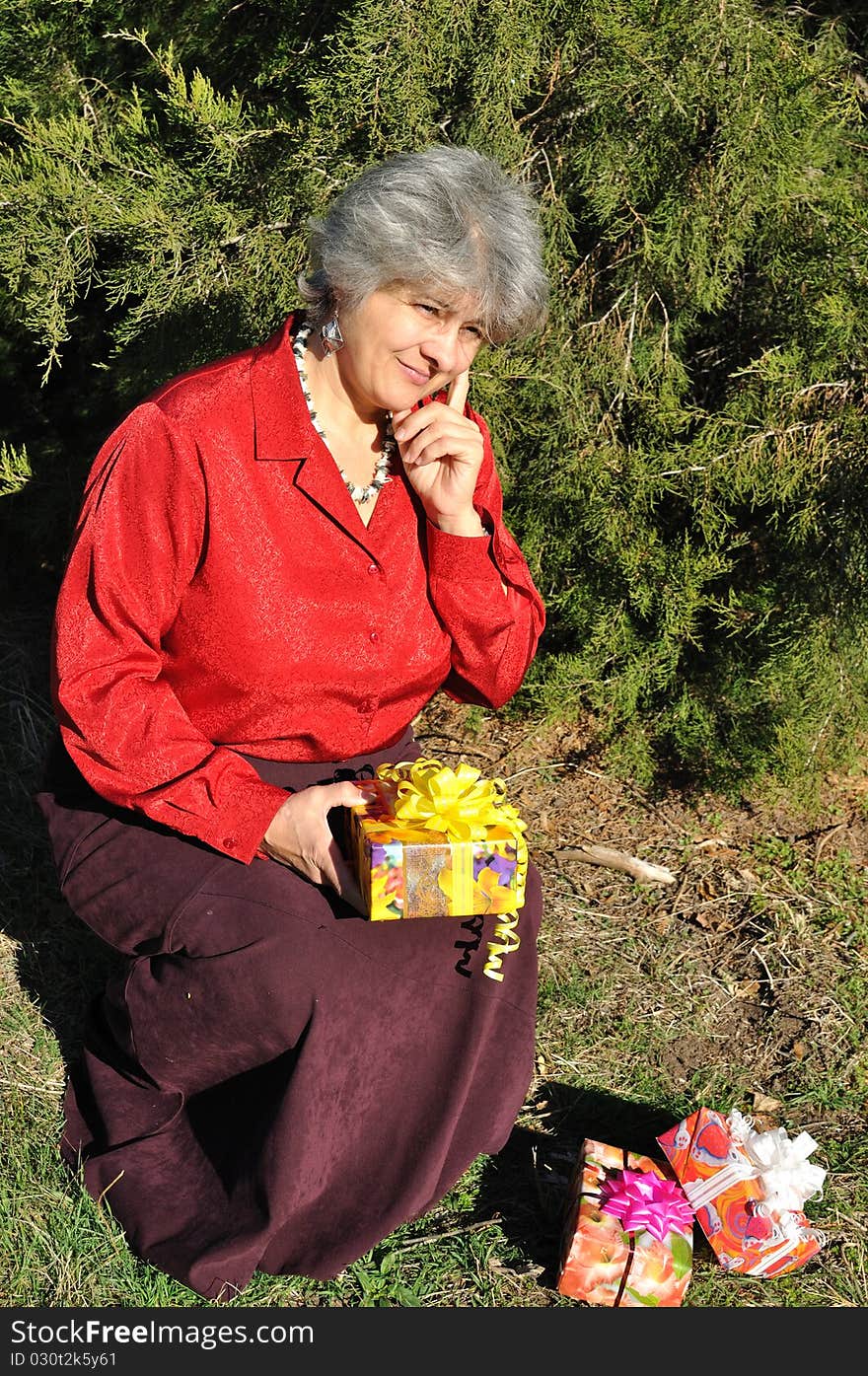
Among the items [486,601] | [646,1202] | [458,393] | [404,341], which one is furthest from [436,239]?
[646,1202]

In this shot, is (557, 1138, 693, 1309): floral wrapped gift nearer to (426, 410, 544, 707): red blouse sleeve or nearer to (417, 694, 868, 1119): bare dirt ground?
(417, 694, 868, 1119): bare dirt ground

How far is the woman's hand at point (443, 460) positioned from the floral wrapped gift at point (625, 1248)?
1.29m

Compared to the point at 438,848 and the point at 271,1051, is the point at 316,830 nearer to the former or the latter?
the point at 438,848

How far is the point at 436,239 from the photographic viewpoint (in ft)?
7.30

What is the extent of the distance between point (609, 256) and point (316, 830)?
2.23 metres

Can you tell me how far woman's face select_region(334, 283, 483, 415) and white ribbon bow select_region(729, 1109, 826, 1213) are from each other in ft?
5.08

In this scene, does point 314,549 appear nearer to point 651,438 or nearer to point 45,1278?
point 45,1278

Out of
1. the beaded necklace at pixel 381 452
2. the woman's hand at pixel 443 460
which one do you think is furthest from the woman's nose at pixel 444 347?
the beaded necklace at pixel 381 452

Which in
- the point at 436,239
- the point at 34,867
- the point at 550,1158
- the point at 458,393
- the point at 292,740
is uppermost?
the point at 436,239

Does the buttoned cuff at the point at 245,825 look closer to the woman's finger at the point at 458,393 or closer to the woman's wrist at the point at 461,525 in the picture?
the woman's wrist at the point at 461,525

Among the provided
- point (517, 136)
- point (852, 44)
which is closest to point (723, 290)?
point (517, 136)

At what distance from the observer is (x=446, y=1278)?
7.89 ft

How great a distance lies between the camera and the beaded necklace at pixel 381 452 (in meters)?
2.44

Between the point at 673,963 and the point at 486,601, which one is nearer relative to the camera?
the point at 486,601
